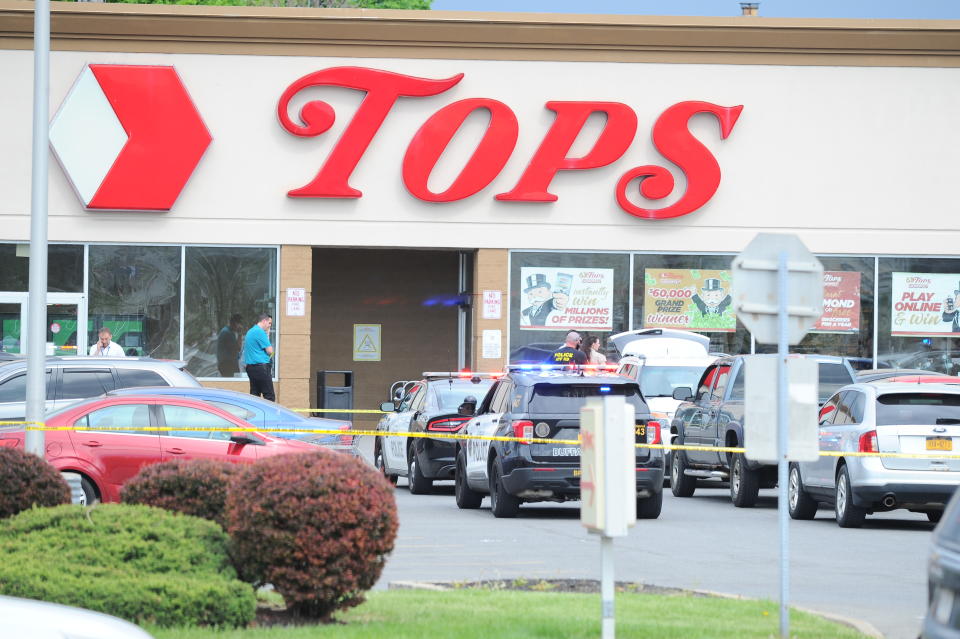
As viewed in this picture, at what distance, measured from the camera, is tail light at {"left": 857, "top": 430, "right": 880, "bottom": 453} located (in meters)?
16.8

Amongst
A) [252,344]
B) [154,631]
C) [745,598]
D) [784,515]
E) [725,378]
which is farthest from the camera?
[252,344]

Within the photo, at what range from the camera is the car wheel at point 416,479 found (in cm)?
2159

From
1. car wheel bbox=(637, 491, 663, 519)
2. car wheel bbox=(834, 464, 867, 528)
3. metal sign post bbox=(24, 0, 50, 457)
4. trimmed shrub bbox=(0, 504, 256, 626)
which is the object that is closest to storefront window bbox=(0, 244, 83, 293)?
metal sign post bbox=(24, 0, 50, 457)

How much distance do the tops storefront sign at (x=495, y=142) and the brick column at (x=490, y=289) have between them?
1.22 meters

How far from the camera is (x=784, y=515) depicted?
997cm

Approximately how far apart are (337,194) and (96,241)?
489 centimetres

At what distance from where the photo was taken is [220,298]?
101ft

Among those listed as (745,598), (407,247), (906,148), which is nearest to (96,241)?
(407,247)

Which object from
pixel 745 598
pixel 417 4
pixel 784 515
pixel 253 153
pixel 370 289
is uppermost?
pixel 417 4

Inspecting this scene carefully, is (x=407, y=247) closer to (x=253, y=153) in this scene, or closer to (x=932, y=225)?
(x=253, y=153)

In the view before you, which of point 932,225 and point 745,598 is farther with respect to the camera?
point 932,225

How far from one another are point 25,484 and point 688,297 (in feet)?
71.8

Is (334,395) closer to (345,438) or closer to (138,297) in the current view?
(138,297)

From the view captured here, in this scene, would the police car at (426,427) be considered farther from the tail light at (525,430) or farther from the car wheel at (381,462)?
the tail light at (525,430)
